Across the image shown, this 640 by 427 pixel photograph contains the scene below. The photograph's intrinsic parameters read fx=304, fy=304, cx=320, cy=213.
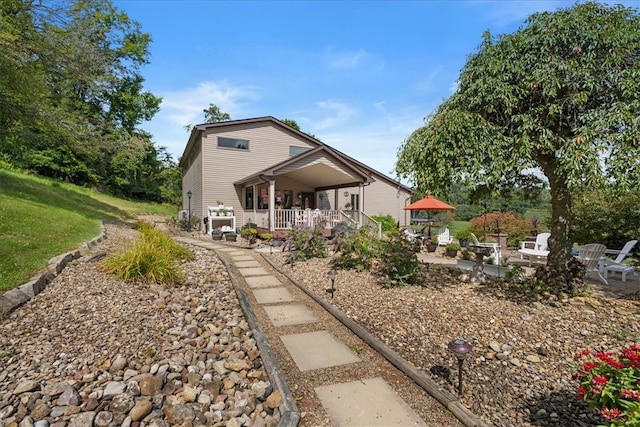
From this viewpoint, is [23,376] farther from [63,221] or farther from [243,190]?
[243,190]

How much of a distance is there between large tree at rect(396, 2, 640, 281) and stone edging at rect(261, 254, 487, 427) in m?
2.35

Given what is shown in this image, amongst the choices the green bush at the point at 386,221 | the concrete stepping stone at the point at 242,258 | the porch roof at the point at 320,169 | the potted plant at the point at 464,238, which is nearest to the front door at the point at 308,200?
the porch roof at the point at 320,169

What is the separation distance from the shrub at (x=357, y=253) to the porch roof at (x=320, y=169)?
5131mm

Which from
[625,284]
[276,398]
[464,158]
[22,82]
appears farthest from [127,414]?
[22,82]

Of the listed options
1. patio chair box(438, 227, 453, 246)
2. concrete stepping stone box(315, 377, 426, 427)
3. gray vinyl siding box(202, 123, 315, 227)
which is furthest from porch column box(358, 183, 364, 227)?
concrete stepping stone box(315, 377, 426, 427)

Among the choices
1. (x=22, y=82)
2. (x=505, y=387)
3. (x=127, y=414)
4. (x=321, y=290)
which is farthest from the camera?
(x=22, y=82)

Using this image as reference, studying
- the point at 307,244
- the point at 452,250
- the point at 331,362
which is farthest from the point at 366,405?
the point at 452,250

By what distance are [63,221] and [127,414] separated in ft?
29.3

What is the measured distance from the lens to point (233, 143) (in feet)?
51.3

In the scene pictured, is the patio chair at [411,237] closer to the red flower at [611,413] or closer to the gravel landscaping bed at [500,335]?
the gravel landscaping bed at [500,335]

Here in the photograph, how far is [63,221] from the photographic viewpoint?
29.0ft

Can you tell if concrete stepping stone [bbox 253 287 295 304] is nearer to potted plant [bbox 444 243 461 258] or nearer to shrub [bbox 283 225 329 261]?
shrub [bbox 283 225 329 261]

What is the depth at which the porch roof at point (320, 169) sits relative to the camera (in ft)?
39.9

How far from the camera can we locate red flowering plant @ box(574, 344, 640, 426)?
1.57 m
